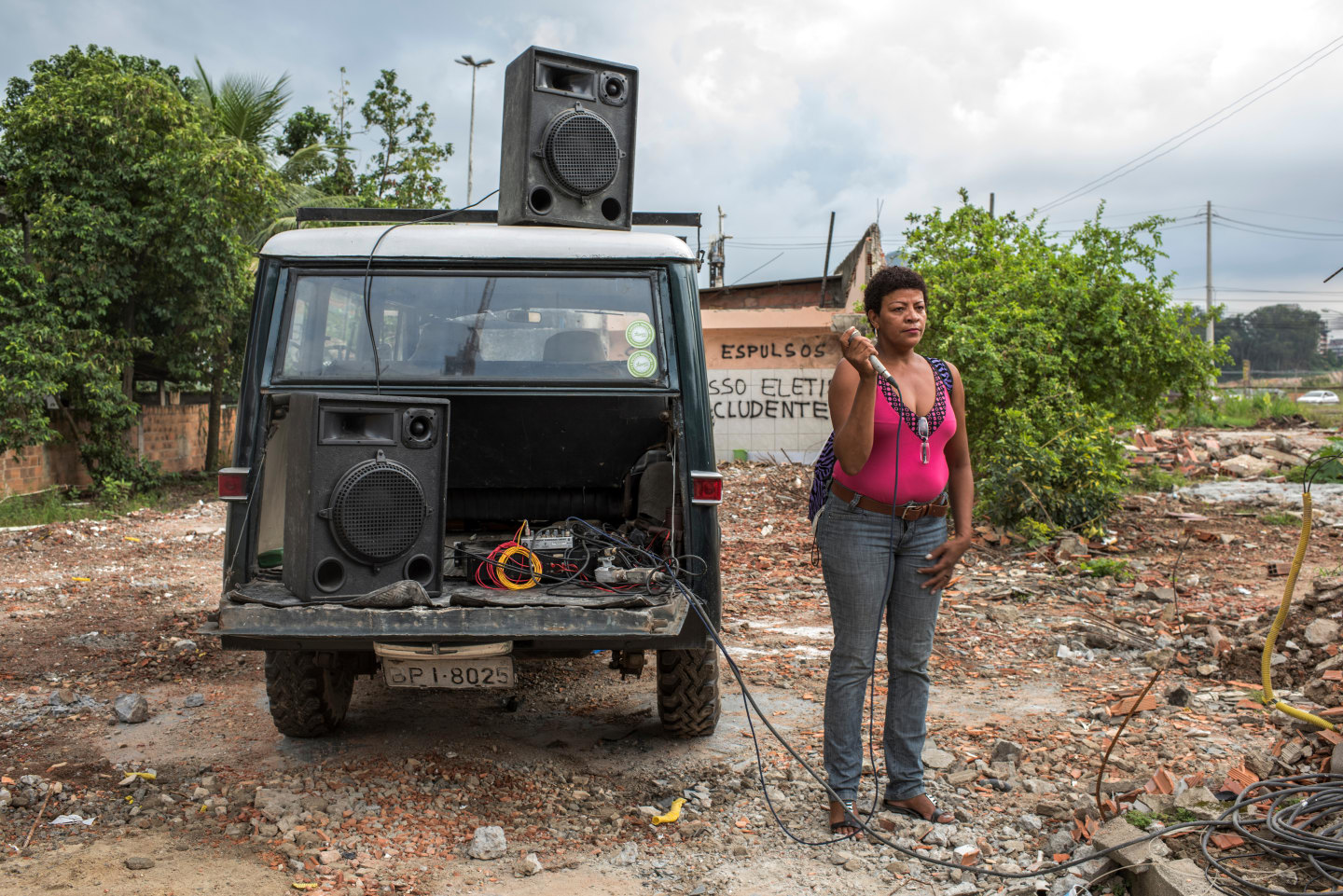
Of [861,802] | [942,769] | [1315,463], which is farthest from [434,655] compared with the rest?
[1315,463]

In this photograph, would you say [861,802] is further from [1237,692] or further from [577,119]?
[577,119]

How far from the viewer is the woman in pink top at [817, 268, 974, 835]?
3.38 m

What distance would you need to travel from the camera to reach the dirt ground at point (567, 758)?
3.31 metres

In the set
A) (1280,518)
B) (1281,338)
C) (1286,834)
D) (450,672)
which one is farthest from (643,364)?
(1281,338)

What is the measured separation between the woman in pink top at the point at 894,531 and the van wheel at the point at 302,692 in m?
2.13

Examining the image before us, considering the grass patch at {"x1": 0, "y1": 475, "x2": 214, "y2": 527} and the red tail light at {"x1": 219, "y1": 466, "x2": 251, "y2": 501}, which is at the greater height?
the red tail light at {"x1": 219, "y1": 466, "x2": 251, "y2": 501}

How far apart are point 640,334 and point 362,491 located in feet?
4.64

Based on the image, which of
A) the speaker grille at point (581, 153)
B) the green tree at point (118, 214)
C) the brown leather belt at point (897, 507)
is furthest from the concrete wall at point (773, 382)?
the brown leather belt at point (897, 507)

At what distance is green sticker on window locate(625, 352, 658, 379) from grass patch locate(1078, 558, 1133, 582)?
5.43 meters

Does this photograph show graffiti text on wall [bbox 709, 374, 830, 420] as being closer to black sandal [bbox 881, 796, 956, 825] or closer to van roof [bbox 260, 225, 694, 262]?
van roof [bbox 260, 225, 694, 262]

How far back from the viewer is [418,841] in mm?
3484

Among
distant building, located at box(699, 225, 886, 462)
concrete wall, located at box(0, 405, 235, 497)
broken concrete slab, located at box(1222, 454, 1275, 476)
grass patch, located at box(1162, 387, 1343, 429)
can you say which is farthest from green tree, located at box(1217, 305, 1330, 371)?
concrete wall, located at box(0, 405, 235, 497)

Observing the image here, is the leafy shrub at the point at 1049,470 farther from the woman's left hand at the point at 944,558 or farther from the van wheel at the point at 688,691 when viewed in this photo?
the woman's left hand at the point at 944,558

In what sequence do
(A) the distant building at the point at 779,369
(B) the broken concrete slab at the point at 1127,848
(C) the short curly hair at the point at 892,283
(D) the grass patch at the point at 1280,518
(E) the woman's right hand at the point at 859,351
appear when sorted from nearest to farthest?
(B) the broken concrete slab at the point at 1127,848 < (E) the woman's right hand at the point at 859,351 < (C) the short curly hair at the point at 892,283 < (D) the grass patch at the point at 1280,518 < (A) the distant building at the point at 779,369
